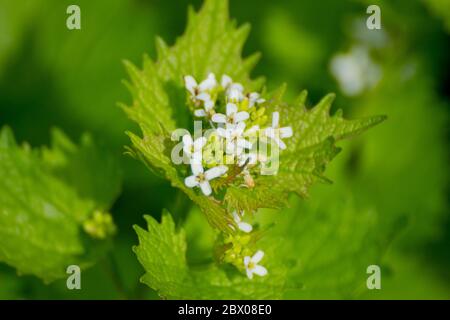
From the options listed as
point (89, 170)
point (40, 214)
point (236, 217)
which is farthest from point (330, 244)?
point (40, 214)

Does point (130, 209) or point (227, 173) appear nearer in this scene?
point (227, 173)

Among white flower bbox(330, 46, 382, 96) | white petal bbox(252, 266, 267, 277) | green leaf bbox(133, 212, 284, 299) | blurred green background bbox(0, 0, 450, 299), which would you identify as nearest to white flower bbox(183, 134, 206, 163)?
green leaf bbox(133, 212, 284, 299)

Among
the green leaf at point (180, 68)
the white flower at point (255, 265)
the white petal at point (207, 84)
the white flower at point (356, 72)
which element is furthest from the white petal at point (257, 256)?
the white flower at point (356, 72)

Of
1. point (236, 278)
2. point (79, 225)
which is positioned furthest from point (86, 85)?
point (236, 278)

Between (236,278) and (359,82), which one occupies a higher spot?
(359,82)

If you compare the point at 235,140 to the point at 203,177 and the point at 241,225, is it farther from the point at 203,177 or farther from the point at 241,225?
the point at 241,225

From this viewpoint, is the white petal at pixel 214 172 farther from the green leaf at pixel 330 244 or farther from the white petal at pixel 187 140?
the green leaf at pixel 330 244
